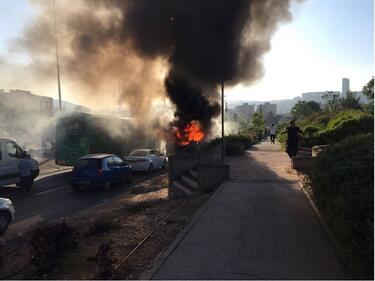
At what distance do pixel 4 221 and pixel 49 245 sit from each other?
121 inches

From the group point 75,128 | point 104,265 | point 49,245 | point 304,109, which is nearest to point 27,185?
point 75,128

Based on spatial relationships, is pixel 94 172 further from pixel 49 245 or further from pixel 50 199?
pixel 49 245

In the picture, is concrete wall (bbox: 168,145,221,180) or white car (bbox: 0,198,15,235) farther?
concrete wall (bbox: 168,145,221,180)

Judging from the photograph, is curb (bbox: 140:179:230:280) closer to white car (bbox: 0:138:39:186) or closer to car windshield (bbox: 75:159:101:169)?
car windshield (bbox: 75:159:101:169)

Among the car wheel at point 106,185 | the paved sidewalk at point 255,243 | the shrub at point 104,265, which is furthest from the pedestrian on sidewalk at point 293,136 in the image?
the shrub at point 104,265

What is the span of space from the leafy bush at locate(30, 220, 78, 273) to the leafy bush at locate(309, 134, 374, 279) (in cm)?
385

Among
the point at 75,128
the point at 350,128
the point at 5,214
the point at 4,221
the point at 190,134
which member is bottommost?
the point at 4,221

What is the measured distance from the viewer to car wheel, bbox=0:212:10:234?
26.7ft

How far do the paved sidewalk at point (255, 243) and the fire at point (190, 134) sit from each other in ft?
29.2

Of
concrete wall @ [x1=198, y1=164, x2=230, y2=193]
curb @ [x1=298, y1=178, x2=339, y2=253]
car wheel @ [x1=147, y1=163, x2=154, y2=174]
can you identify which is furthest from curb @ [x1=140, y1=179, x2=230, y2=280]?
car wheel @ [x1=147, y1=163, x2=154, y2=174]

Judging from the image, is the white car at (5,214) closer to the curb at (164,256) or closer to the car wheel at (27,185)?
the curb at (164,256)

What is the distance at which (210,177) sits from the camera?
12.0m

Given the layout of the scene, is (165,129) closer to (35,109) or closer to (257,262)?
(257,262)

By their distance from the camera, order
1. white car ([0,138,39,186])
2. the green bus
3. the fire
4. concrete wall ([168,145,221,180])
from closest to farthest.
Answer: white car ([0,138,39,186])
concrete wall ([168,145,221,180])
the green bus
the fire
